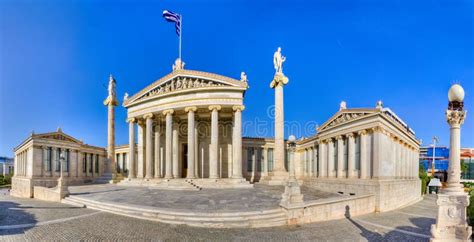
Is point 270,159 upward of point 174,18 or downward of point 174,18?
downward

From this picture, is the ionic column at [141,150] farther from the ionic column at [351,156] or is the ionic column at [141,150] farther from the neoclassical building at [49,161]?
the ionic column at [351,156]

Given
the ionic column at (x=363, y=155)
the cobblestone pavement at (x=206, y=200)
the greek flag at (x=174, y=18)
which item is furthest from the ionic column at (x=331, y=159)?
the greek flag at (x=174, y=18)

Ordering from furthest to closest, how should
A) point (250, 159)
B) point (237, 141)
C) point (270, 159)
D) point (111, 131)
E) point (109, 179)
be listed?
1. point (270, 159)
2. point (111, 131)
3. point (109, 179)
4. point (250, 159)
5. point (237, 141)

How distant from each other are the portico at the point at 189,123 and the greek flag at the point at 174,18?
19.7ft

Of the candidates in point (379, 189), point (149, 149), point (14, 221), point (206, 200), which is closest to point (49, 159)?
point (149, 149)

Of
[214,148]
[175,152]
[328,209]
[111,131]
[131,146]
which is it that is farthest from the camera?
[111,131]

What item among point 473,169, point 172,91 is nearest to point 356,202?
point 172,91

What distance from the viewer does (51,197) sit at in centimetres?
2262

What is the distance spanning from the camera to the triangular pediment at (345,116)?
→ 2346cm

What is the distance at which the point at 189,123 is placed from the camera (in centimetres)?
2939

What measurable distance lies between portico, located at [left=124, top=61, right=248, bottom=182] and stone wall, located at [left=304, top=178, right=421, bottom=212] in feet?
30.3

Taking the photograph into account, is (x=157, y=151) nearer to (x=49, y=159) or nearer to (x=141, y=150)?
(x=141, y=150)

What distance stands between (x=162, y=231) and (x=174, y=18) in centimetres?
2817

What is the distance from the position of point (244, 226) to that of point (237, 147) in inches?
631
